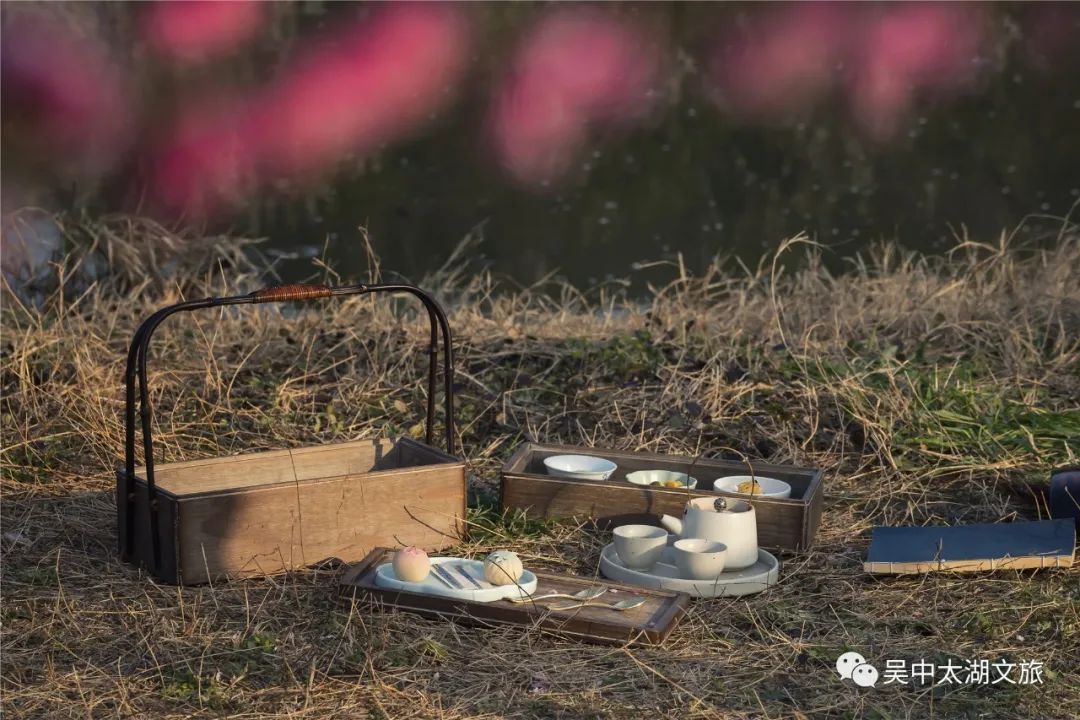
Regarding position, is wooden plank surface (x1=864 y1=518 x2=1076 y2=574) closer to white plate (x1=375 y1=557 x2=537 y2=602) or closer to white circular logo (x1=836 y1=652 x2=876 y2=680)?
white circular logo (x1=836 y1=652 x2=876 y2=680)

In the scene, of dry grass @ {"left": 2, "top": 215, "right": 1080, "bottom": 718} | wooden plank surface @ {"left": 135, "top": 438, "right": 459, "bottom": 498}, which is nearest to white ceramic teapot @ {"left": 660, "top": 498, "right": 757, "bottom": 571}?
dry grass @ {"left": 2, "top": 215, "right": 1080, "bottom": 718}

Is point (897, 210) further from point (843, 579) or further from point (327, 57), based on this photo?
point (843, 579)

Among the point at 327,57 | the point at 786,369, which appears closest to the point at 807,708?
the point at 786,369

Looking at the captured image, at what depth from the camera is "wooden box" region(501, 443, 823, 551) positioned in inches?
161

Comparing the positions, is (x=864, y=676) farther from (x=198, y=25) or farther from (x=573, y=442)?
(x=198, y=25)

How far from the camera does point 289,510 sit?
3.82 m

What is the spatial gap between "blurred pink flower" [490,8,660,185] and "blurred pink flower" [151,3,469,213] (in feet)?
1.32

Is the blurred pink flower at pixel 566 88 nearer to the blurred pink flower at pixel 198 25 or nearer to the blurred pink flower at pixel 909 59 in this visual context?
the blurred pink flower at pixel 909 59

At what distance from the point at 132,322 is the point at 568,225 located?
289cm

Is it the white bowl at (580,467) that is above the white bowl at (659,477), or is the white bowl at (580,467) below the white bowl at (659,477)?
above

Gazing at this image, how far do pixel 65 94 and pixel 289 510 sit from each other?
503cm

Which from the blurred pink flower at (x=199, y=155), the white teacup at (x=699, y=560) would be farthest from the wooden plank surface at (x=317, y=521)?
the blurred pink flower at (x=199, y=155)

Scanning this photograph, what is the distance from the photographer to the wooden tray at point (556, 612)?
11.0ft

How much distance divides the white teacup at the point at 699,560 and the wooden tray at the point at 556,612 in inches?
6.5
